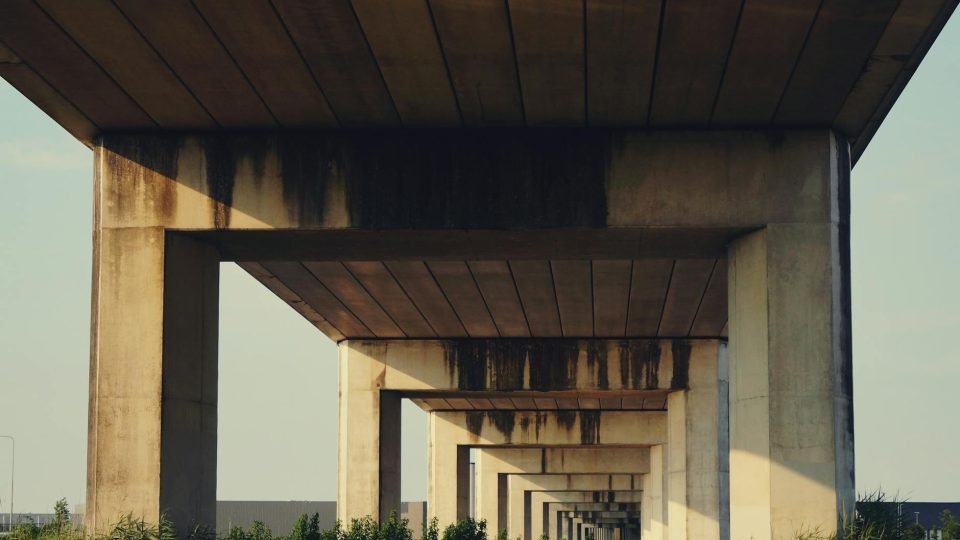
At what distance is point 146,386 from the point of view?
675 inches

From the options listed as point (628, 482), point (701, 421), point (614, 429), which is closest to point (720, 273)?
point (701, 421)

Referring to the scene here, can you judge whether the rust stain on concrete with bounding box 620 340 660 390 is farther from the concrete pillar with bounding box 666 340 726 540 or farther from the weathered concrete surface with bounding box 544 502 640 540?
the weathered concrete surface with bounding box 544 502 640 540

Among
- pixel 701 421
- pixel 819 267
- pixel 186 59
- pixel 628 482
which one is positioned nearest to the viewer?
pixel 186 59

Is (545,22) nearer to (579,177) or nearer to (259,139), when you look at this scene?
(579,177)

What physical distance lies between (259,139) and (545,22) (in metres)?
4.97

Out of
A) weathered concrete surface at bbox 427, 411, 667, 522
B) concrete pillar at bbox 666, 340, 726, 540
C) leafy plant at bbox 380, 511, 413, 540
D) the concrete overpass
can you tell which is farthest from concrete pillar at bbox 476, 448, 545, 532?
the concrete overpass

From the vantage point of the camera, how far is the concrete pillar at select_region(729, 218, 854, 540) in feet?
54.1

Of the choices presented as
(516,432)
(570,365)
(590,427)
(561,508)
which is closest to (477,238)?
(570,365)

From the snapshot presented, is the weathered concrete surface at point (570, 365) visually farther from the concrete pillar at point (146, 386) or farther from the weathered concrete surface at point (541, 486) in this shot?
the weathered concrete surface at point (541, 486)

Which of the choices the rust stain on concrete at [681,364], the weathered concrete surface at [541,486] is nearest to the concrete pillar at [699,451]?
the rust stain on concrete at [681,364]

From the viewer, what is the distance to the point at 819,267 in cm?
1689

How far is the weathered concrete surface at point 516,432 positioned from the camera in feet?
152

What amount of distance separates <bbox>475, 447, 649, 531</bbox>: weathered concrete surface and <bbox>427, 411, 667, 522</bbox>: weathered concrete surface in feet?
31.2

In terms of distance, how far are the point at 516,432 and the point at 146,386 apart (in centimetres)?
3140
